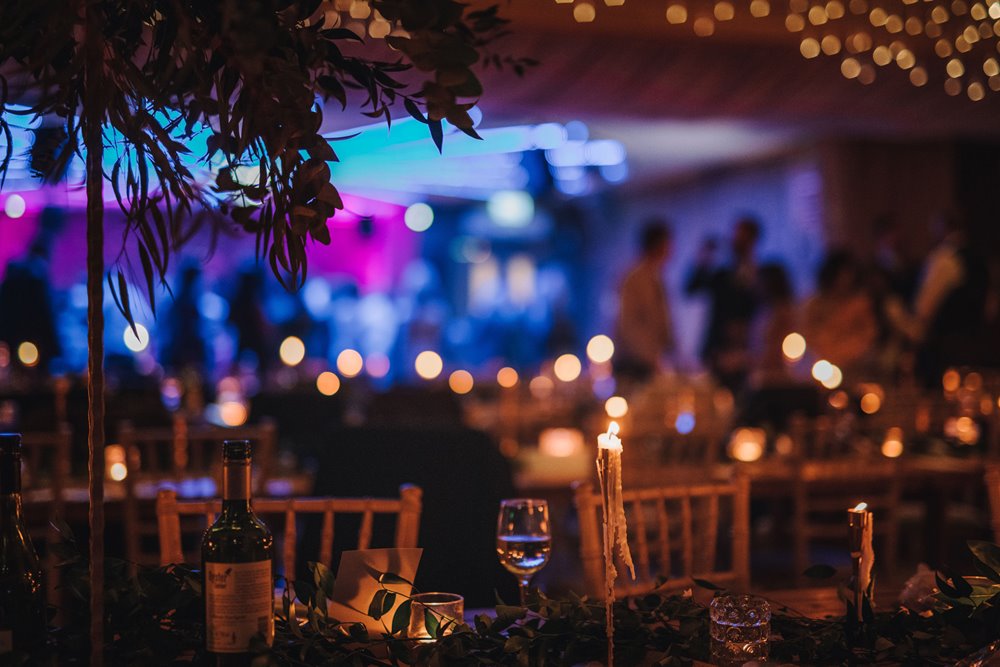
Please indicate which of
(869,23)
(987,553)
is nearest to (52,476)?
(987,553)

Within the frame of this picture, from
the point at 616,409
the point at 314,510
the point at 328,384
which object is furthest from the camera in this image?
the point at 328,384

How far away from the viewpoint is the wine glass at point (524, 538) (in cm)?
151

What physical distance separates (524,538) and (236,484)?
54 cm

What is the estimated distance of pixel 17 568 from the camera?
122 cm

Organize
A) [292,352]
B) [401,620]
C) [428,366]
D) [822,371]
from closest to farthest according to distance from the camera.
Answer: [401,620], [822,371], [428,366], [292,352]

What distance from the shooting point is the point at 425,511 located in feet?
8.08

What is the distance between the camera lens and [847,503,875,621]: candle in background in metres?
1.31

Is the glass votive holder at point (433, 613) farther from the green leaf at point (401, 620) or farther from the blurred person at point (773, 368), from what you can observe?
the blurred person at point (773, 368)

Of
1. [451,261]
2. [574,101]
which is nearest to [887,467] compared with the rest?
[574,101]

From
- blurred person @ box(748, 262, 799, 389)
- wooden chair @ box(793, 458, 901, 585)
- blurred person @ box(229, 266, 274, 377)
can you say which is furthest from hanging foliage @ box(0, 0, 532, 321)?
blurred person @ box(229, 266, 274, 377)

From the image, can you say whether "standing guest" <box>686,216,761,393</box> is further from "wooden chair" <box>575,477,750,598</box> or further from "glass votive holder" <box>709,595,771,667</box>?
"glass votive holder" <box>709,595,771,667</box>

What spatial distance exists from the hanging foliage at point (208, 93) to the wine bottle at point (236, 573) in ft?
0.70

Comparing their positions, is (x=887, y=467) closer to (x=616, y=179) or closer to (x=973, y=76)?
→ (x=973, y=76)

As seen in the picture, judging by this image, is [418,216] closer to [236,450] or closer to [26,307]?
[26,307]
